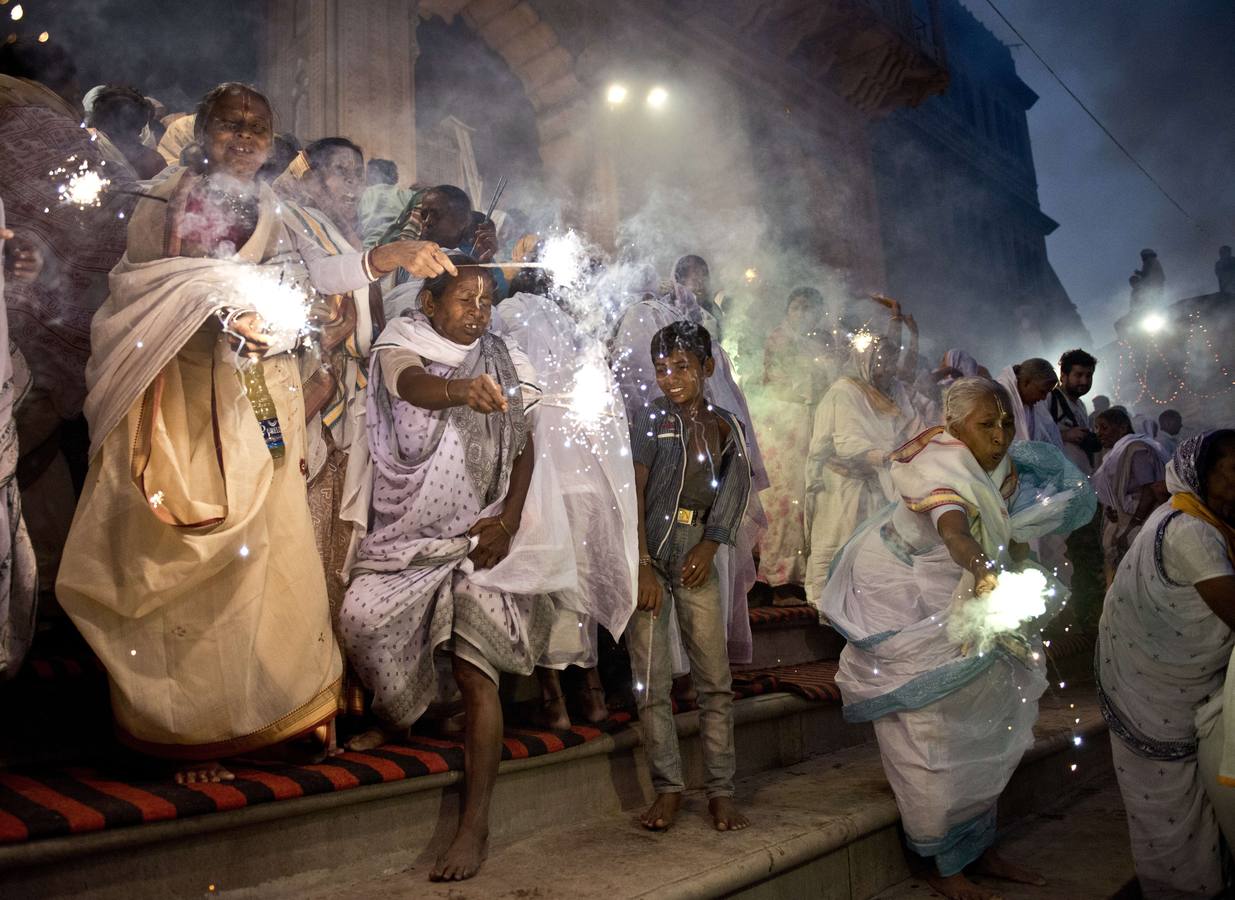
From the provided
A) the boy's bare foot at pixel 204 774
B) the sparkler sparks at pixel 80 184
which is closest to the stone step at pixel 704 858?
the boy's bare foot at pixel 204 774

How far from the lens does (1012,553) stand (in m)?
3.59

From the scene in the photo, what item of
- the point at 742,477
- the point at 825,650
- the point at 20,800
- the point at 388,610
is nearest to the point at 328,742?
the point at 388,610

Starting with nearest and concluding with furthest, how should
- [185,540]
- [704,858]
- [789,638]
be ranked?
[185,540], [704,858], [789,638]

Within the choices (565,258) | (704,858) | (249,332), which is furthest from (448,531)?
(565,258)

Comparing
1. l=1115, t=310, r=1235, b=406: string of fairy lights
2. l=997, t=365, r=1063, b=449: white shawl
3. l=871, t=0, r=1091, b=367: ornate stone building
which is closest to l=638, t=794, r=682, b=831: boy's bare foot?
l=997, t=365, r=1063, b=449: white shawl

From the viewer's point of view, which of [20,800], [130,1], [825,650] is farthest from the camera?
[825,650]

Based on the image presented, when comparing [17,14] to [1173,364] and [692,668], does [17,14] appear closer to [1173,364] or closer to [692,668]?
[692,668]

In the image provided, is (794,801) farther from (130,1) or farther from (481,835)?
(130,1)

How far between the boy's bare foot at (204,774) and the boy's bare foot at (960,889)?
259 cm

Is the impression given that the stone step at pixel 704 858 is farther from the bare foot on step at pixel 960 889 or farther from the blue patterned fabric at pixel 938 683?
the blue patterned fabric at pixel 938 683

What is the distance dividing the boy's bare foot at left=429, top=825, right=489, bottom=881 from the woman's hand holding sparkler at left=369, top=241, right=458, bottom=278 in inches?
73.3

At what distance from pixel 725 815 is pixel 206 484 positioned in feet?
7.04

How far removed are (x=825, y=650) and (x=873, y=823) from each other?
2394mm

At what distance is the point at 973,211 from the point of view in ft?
67.7
